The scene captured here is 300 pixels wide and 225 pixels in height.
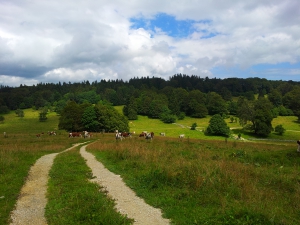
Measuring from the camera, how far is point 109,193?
10875mm

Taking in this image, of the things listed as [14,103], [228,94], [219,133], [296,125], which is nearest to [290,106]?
[296,125]

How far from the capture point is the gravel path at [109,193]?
8.23 m

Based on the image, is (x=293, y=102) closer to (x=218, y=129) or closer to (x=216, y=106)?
(x=216, y=106)

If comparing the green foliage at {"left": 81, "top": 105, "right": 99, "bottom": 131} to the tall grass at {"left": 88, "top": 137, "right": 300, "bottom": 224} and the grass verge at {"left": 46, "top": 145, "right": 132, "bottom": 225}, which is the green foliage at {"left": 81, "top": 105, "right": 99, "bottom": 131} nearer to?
the tall grass at {"left": 88, "top": 137, "right": 300, "bottom": 224}

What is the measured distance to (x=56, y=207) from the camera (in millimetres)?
9172

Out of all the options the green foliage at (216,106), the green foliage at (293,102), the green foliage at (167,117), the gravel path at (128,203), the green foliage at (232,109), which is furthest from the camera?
the green foliage at (216,106)

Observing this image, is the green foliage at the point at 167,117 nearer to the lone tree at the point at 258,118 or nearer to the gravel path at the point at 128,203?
the lone tree at the point at 258,118

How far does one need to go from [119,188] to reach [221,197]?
4741mm

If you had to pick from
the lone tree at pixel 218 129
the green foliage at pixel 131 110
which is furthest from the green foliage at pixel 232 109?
the lone tree at pixel 218 129

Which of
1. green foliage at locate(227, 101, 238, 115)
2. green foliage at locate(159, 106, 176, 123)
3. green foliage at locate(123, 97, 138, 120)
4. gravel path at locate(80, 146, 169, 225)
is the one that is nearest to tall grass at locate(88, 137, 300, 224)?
gravel path at locate(80, 146, 169, 225)

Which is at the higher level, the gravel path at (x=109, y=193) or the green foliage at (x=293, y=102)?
the green foliage at (x=293, y=102)

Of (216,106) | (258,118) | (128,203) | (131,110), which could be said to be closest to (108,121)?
(258,118)

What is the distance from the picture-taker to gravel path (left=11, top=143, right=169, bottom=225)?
8.23m

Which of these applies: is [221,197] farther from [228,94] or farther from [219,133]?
[228,94]
